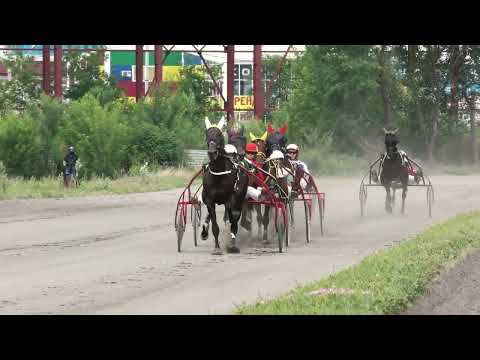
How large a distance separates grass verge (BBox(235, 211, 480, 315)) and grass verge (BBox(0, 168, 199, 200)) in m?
17.3

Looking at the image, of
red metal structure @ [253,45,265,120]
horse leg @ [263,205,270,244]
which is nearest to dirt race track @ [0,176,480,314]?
horse leg @ [263,205,270,244]

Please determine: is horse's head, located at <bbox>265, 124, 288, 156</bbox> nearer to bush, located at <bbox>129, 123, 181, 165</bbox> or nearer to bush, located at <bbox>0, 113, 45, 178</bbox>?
bush, located at <bbox>0, 113, 45, 178</bbox>

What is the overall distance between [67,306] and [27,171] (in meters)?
28.8

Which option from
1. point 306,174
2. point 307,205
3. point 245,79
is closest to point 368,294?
point 307,205

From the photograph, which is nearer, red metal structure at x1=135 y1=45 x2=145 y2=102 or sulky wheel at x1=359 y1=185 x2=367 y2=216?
sulky wheel at x1=359 y1=185 x2=367 y2=216

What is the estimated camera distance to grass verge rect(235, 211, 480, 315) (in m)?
10.4

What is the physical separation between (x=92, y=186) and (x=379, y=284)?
24594mm

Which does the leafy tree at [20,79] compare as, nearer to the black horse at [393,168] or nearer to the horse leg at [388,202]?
the horse leg at [388,202]

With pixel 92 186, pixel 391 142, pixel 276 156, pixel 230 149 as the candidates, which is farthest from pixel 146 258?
pixel 92 186

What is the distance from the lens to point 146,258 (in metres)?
16.5

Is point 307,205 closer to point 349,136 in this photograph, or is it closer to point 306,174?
point 306,174

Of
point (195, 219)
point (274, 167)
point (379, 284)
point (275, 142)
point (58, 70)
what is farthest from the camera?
point (58, 70)

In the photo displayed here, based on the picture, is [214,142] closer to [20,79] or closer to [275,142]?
[275,142]

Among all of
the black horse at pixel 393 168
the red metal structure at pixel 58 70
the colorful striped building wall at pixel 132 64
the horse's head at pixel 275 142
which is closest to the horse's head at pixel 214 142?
the horse's head at pixel 275 142
